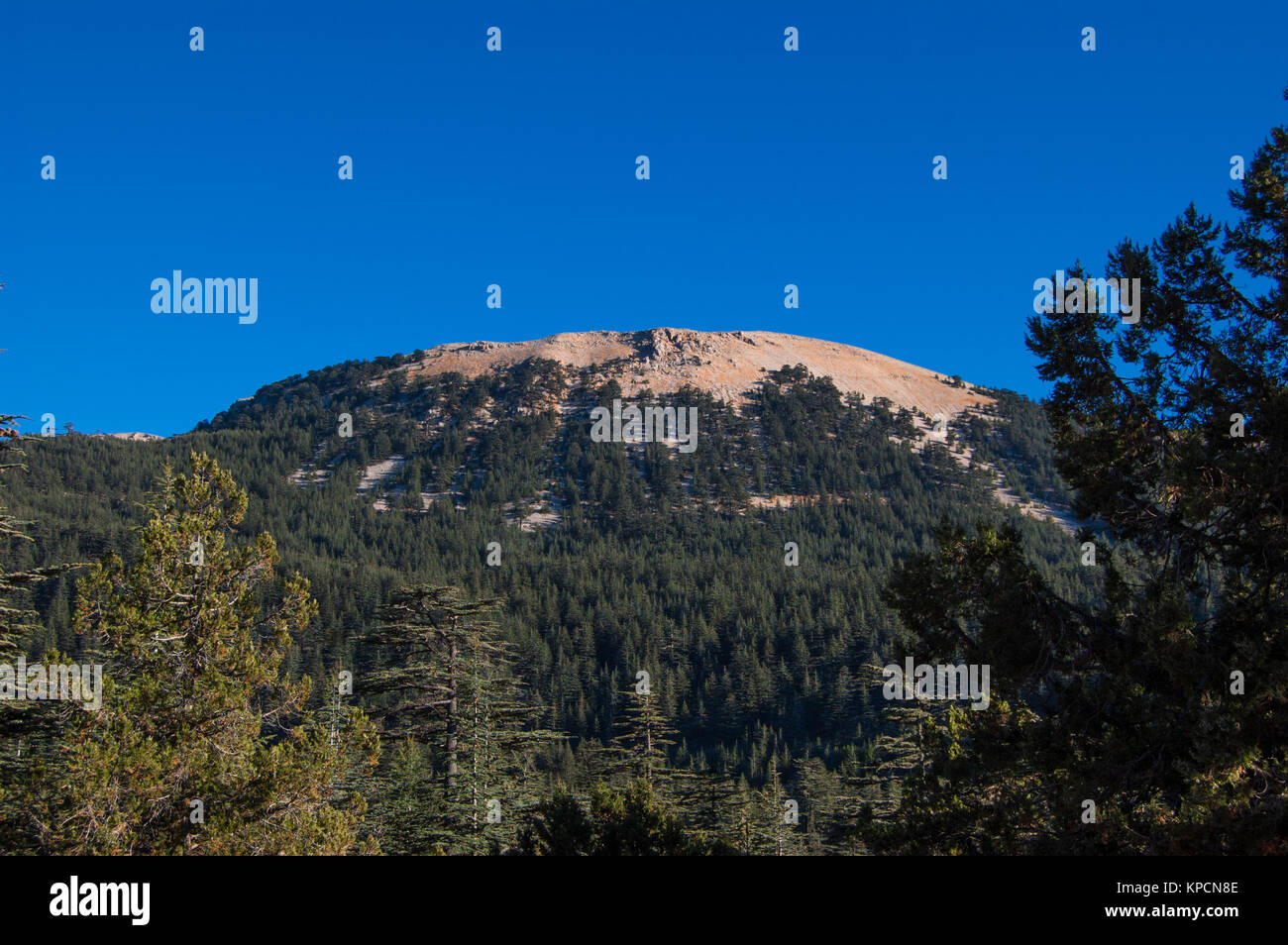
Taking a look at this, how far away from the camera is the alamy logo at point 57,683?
1513 cm

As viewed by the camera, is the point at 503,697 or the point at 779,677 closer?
the point at 503,697

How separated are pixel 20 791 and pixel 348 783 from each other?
28603 millimetres

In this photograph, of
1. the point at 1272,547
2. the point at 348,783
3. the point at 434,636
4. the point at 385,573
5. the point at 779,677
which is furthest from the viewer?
the point at 385,573

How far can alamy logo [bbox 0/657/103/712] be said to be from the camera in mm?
15133

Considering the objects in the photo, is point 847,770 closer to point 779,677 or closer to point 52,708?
point 779,677

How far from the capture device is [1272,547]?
503 inches

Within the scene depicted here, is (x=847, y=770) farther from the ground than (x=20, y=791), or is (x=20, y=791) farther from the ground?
(x=20, y=791)
